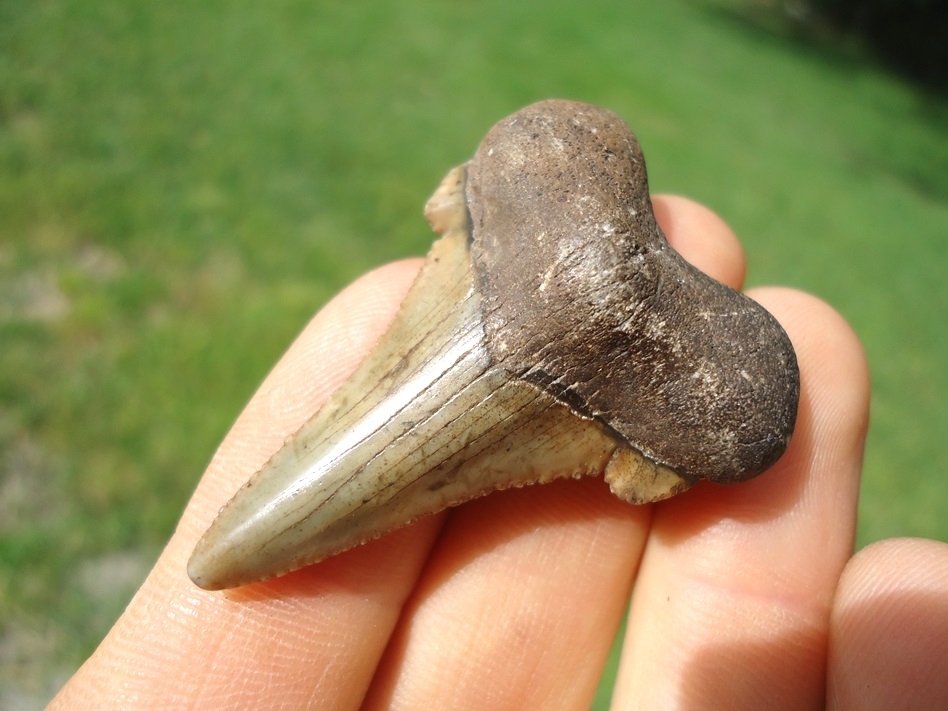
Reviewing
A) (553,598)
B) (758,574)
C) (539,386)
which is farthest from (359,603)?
(758,574)

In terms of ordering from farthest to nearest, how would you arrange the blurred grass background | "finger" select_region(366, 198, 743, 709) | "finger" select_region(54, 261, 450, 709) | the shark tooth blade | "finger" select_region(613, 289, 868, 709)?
1. the blurred grass background
2. "finger" select_region(366, 198, 743, 709)
3. "finger" select_region(613, 289, 868, 709)
4. "finger" select_region(54, 261, 450, 709)
5. the shark tooth blade

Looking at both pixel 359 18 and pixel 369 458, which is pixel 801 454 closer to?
pixel 369 458

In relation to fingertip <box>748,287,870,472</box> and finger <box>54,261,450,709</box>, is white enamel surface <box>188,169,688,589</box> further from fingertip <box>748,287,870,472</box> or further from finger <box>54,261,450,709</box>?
fingertip <box>748,287,870,472</box>

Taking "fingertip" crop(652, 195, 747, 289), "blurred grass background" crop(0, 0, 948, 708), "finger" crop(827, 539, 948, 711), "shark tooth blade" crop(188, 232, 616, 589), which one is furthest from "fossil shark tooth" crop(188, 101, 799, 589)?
"blurred grass background" crop(0, 0, 948, 708)

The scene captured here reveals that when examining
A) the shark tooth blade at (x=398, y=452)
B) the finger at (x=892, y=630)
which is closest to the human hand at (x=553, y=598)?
the finger at (x=892, y=630)

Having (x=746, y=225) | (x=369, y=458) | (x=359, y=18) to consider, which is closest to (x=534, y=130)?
(x=369, y=458)

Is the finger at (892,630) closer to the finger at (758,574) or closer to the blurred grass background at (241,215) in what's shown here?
the finger at (758,574)
